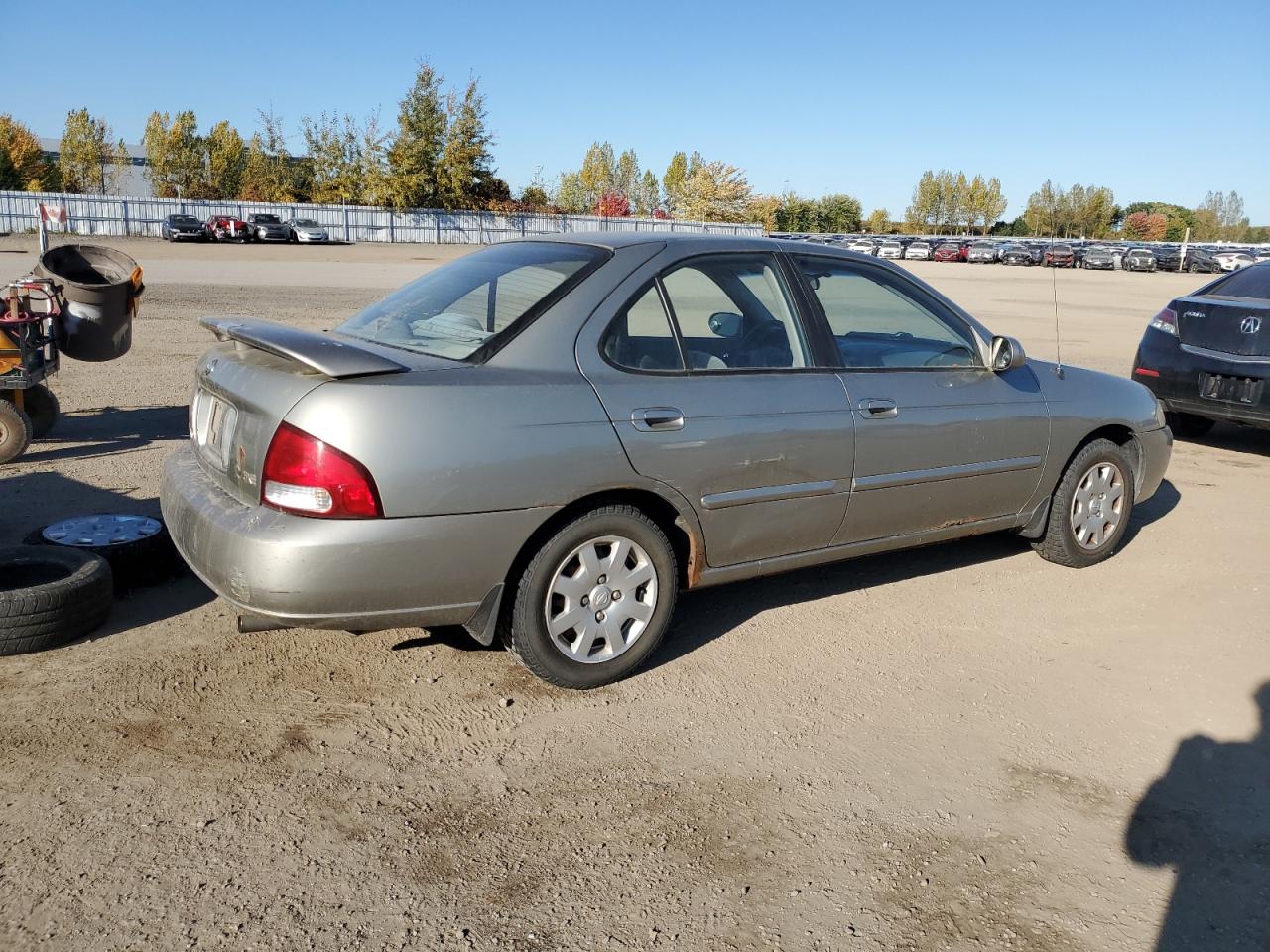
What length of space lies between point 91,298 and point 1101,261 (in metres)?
59.0

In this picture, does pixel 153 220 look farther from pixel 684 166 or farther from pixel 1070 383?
pixel 684 166

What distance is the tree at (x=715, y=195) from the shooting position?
246ft

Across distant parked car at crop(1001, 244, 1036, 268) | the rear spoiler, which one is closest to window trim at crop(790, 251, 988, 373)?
the rear spoiler

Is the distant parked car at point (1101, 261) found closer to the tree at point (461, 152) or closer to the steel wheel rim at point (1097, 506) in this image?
the tree at point (461, 152)

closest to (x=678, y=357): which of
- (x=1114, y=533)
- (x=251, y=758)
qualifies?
(x=251, y=758)

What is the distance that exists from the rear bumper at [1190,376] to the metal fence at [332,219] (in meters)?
37.9

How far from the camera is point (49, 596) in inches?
159

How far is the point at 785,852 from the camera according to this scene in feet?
10.2

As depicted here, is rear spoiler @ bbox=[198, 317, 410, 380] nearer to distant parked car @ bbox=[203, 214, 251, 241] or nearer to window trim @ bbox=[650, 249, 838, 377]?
window trim @ bbox=[650, 249, 838, 377]

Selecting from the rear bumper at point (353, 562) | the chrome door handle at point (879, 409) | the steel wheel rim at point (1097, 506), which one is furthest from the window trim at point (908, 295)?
the rear bumper at point (353, 562)

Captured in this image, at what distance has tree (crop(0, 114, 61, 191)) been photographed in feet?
207

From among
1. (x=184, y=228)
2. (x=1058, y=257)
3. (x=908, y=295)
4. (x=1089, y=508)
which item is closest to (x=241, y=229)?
(x=184, y=228)

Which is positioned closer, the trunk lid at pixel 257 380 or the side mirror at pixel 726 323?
the trunk lid at pixel 257 380

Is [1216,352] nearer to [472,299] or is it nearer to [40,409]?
[472,299]
